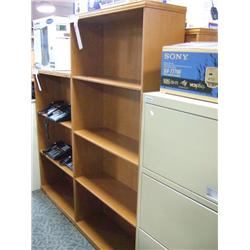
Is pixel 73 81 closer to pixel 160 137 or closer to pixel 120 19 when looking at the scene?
pixel 120 19

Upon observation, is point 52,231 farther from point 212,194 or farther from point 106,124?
point 212,194

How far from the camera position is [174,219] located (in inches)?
53.6

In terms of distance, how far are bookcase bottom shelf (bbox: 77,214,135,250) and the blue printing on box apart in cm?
143

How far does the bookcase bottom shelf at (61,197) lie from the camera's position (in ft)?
8.86

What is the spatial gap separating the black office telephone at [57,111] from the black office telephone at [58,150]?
39cm

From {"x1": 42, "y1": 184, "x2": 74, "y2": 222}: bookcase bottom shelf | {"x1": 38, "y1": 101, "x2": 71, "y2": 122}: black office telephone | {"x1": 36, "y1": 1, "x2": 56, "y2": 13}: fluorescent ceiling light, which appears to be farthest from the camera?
{"x1": 36, "y1": 1, "x2": 56, "y2": 13}: fluorescent ceiling light

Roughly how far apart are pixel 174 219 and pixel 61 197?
188 centimetres

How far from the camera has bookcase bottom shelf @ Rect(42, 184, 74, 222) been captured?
270cm

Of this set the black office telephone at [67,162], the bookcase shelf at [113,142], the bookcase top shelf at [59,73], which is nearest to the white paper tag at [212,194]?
the bookcase shelf at [113,142]

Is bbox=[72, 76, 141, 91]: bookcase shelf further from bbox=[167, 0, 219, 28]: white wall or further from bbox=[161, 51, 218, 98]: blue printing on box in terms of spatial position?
bbox=[167, 0, 219, 28]: white wall

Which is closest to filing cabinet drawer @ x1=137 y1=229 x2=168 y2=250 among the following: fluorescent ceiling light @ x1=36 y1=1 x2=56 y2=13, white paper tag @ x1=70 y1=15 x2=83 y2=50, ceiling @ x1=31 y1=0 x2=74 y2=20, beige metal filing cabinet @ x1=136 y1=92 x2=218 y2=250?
beige metal filing cabinet @ x1=136 y1=92 x2=218 y2=250

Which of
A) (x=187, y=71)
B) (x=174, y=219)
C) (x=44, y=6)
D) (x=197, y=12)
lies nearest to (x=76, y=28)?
(x=197, y=12)
